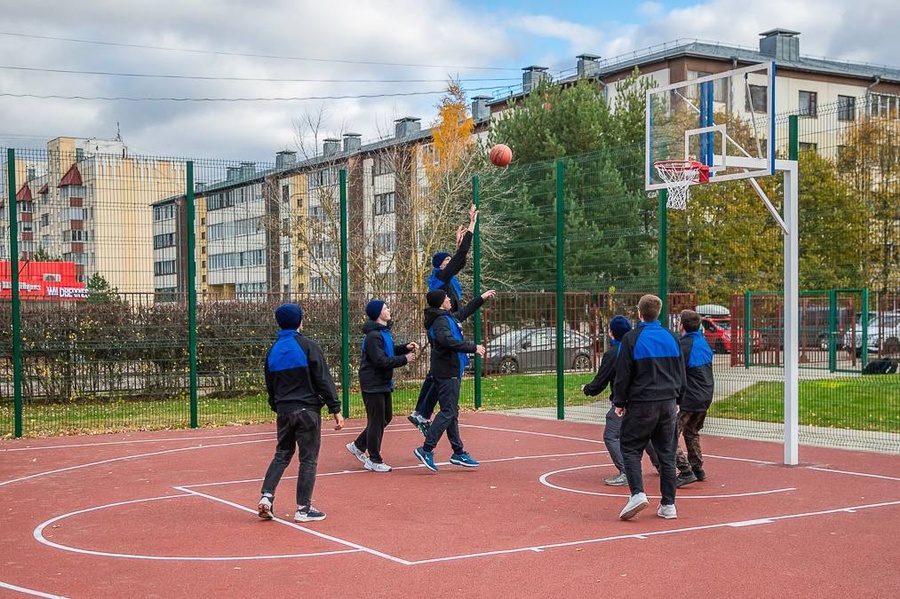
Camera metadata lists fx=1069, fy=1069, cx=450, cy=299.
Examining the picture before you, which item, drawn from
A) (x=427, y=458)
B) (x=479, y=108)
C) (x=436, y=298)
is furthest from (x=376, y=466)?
(x=479, y=108)

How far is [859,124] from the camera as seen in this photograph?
Answer: 52.5 feet

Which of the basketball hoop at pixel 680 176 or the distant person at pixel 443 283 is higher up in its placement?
the basketball hoop at pixel 680 176

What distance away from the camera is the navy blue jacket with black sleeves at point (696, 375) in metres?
10.6

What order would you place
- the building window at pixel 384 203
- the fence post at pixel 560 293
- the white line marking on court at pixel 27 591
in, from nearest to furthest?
the white line marking on court at pixel 27 591, the fence post at pixel 560 293, the building window at pixel 384 203

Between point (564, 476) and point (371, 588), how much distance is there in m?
4.83

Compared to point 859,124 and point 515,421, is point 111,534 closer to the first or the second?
point 515,421

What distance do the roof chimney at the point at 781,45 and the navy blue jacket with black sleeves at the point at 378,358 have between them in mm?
44864

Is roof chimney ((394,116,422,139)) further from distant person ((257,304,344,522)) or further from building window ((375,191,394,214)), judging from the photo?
distant person ((257,304,344,522))

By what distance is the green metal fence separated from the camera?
1633 centimetres

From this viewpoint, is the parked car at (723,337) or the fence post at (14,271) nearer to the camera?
the fence post at (14,271)

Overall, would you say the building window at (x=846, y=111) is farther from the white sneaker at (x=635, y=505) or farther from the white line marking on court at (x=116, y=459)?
the white line marking on court at (x=116, y=459)

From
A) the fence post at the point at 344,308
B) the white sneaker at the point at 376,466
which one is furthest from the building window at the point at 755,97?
the fence post at the point at 344,308

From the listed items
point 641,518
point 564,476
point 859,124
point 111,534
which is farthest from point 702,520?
point 859,124

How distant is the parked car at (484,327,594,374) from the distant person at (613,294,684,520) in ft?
32.0
